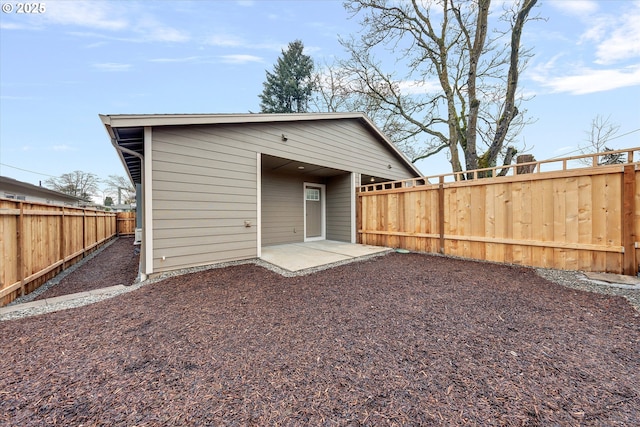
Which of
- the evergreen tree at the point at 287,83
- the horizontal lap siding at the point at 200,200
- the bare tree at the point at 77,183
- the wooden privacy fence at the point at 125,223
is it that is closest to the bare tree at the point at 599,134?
the evergreen tree at the point at 287,83

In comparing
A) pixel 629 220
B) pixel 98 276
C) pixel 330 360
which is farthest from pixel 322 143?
pixel 98 276

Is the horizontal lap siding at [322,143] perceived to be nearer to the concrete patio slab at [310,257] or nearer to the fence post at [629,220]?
the concrete patio slab at [310,257]

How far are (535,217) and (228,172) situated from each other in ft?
19.8

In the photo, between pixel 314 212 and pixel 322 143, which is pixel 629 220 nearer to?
pixel 322 143

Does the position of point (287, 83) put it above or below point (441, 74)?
above

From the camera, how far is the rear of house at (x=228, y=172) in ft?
13.8

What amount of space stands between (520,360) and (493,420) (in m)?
0.76

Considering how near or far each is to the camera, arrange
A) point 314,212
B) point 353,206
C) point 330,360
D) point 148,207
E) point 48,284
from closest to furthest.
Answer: point 330,360 < point 148,207 < point 48,284 < point 353,206 < point 314,212

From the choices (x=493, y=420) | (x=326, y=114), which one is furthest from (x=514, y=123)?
(x=493, y=420)

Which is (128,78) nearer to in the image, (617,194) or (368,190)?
(368,190)

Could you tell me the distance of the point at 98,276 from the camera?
505 centimetres

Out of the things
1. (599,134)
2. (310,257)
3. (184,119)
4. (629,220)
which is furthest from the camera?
(599,134)

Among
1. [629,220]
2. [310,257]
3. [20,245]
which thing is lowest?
[310,257]

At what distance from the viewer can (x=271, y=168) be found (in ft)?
24.0
